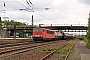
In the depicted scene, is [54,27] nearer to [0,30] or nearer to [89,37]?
[0,30]

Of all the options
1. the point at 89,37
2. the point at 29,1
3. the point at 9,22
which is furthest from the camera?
the point at 9,22

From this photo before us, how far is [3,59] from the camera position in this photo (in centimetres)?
1510

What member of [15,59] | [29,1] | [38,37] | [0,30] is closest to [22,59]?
[15,59]

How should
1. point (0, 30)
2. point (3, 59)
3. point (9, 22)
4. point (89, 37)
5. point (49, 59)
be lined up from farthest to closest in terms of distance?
point (9, 22)
point (0, 30)
point (89, 37)
point (49, 59)
point (3, 59)

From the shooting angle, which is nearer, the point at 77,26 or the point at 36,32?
the point at 36,32

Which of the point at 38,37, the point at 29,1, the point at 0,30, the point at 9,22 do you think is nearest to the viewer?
the point at 29,1

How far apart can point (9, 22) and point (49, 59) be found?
152045 millimetres

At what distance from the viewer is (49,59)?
53.0 ft

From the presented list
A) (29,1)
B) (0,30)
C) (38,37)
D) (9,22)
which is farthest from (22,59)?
(9,22)

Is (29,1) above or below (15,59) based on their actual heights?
above

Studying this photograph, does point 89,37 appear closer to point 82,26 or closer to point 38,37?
point 38,37

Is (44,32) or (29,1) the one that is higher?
(29,1)

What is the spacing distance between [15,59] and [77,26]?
8628 centimetres

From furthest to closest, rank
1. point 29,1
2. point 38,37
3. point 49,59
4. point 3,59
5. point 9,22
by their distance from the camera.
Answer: point 9,22 < point 38,37 < point 29,1 < point 49,59 < point 3,59
